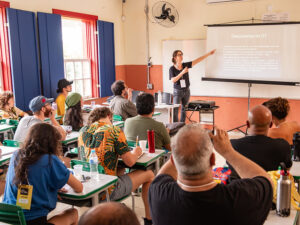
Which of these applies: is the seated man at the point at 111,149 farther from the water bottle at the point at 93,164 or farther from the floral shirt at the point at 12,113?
the floral shirt at the point at 12,113

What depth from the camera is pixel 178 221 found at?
1.49 meters

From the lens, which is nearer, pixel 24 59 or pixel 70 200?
pixel 70 200

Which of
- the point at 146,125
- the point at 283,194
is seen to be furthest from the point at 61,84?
the point at 283,194

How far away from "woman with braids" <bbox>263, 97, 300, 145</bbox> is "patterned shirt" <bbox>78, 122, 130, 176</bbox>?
1.41 metres

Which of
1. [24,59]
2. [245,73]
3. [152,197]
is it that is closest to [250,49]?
[245,73]

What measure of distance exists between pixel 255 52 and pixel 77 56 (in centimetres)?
376

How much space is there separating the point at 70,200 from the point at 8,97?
3.05 metres

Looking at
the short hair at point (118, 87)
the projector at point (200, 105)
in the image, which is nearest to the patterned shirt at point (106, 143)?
the short hair at point (118, 87)

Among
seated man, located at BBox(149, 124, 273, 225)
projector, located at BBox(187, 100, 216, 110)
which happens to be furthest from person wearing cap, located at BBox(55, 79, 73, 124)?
seated man, located at BBox(149, 124, 273, 225)

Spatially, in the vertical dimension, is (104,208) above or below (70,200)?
above

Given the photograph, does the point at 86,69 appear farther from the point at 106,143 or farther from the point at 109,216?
the point at 109,216

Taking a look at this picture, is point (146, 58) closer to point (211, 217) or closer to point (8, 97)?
point (8, 97)

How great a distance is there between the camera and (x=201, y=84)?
24.9ft

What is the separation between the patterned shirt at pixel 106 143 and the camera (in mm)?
2947
